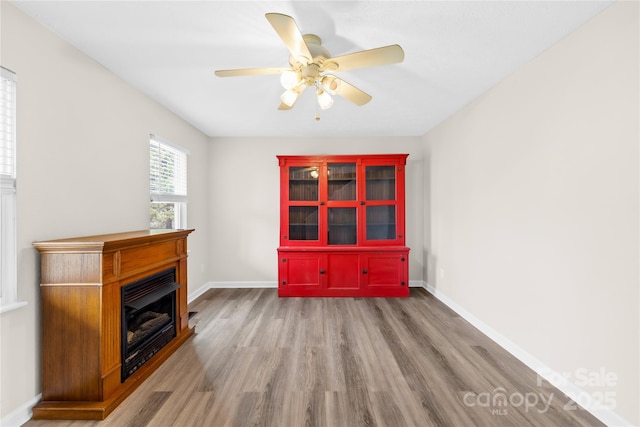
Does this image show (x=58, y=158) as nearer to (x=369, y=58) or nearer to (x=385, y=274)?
(x=369, y=58)

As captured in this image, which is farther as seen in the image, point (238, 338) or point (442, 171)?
point (442, 171)

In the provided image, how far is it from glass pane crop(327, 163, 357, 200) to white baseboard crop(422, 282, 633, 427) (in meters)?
2.05

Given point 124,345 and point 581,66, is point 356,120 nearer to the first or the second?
point 581,66

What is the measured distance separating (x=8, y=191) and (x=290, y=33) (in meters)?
1.82

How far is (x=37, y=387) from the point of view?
1655mm

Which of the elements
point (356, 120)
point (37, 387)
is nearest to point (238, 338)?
point (37, 387)

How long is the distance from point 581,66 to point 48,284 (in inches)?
143

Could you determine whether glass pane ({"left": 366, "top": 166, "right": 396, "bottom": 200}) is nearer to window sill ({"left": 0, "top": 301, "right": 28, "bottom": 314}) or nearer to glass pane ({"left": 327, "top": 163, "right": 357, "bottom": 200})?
glass pane ({"left": 327, "top": 163, "right": 357, "bottom": 200})

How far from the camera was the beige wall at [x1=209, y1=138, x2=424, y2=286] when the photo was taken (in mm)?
4270

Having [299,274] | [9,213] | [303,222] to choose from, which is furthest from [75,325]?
[303,222]

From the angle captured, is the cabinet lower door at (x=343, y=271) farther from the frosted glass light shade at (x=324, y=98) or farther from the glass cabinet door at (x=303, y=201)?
the frosted glass light shade at (x=324, y=98)

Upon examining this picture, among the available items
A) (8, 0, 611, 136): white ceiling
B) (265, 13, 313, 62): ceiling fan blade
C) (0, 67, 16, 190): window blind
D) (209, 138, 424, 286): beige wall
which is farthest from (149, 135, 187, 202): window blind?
(265, 13, 313, 62): ceiling fan blade

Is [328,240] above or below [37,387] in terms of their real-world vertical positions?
above

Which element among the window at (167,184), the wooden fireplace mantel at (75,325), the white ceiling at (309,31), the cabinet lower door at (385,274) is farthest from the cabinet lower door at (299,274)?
the wooden fireplace mantel at (75,325)
